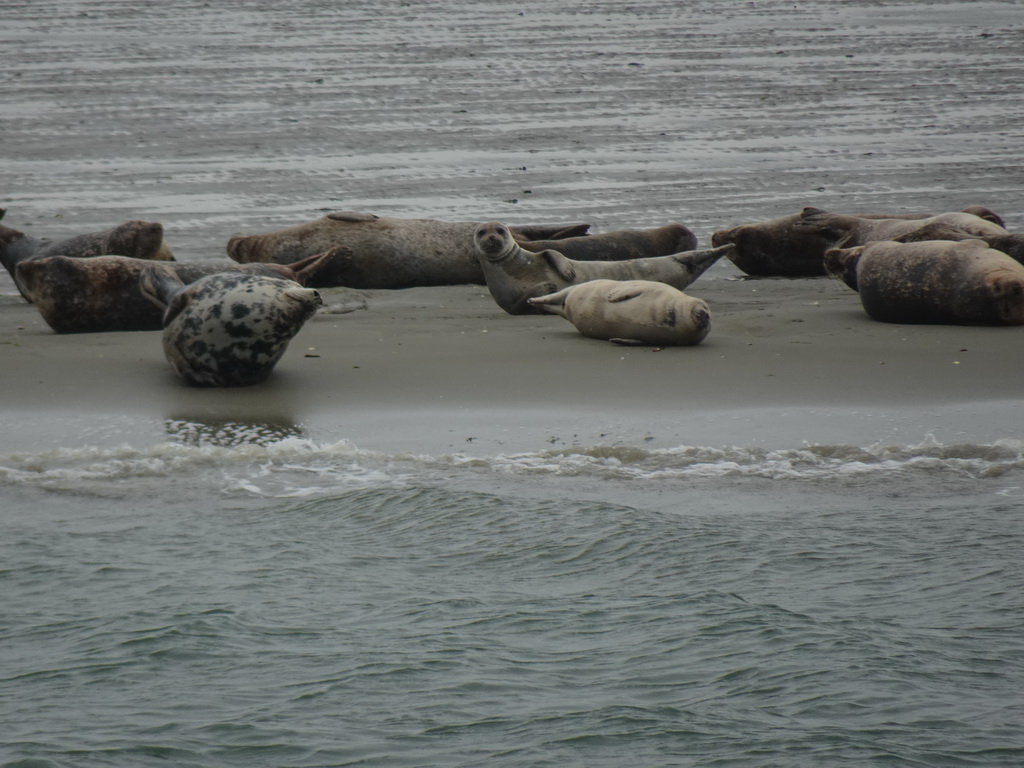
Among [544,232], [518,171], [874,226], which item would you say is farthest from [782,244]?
[518,171]

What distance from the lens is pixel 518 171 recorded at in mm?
13484

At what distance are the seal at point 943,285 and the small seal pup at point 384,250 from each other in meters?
2.48

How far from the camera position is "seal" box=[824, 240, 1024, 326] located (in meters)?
7.39

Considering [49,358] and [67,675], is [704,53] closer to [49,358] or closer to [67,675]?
[49,358]

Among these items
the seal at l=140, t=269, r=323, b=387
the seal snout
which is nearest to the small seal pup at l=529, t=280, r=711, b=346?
the seal snout

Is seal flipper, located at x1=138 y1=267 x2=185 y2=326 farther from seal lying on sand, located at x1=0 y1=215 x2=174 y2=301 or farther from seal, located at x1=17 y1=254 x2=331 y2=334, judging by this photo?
seal lying on sand, located at x1=0 y1=215 x2=174 y2=301

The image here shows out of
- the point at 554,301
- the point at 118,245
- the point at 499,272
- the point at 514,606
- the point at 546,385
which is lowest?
the point at 514,606

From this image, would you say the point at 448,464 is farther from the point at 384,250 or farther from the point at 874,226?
the point at 874,226

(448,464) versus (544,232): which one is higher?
(544,232)

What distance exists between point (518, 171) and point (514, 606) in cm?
1027

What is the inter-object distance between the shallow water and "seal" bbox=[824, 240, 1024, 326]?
259 cm

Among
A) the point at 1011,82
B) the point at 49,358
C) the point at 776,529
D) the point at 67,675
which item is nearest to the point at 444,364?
the point at 49,358

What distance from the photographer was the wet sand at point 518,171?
5680mm

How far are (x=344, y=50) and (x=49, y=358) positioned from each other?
48.8 feet
